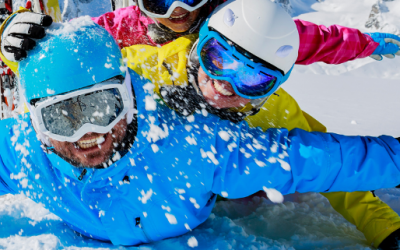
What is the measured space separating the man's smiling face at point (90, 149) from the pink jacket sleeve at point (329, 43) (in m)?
1.67

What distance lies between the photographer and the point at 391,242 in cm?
186

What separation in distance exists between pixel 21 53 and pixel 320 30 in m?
2.18

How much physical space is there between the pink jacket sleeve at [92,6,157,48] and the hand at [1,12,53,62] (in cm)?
120

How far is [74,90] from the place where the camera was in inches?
56.2

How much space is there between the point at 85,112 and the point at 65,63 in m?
0.24

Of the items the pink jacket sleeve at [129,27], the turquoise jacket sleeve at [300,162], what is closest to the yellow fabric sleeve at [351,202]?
the turquoise jacket sleeve at [300,162]

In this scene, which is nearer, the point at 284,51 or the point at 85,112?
the point at 85,112

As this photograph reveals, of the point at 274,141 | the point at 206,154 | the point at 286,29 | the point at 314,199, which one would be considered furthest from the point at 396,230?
the point at 286,29

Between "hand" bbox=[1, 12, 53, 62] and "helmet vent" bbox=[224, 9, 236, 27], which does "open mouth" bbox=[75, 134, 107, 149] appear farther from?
"helmet vent" bbox=[224, 9, 236, 27]

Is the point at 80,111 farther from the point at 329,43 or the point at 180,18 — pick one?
the point at 329,43

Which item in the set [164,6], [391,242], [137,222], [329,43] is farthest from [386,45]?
[137,222]

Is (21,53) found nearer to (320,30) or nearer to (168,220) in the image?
(168,220)

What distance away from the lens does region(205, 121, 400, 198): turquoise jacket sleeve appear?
156cm

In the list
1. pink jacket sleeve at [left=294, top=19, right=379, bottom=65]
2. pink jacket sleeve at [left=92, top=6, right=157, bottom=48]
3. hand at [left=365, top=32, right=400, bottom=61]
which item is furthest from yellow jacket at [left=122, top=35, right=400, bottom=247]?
hand at [left=365, top=32, right=400, bottom=61]
